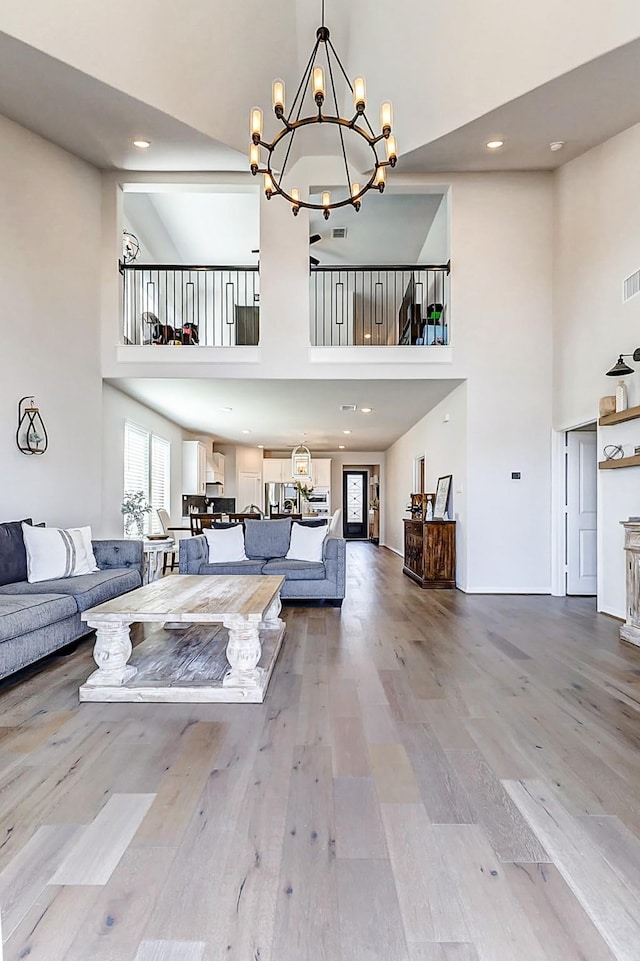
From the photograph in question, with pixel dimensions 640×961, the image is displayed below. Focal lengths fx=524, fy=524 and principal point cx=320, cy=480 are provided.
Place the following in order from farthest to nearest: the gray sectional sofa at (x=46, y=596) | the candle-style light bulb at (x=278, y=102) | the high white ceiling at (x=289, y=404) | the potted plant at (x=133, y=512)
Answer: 1. the potted plant at (x=133, y=512)
2. the high white ceiling at (x=289, y=404)
3. the candle-style light bulb at (x=278, y=102)
4. the gray sectional sofa at (x=46, y=596)

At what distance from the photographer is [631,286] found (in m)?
4.79

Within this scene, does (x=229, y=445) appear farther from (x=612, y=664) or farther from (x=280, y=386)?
(x=612, y=664)

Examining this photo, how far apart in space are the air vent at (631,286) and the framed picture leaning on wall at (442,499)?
289cm

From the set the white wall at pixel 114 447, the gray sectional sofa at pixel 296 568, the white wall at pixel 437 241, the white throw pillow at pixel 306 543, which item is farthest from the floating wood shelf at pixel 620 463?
the white wall at pixel 114 447

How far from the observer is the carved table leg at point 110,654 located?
9.70 feet

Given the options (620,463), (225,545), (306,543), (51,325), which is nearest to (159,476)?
(225,545)

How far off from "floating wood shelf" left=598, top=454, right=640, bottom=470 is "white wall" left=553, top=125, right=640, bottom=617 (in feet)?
0.27

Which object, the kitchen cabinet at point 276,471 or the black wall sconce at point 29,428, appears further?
the kitchen cabinet at point 276,471

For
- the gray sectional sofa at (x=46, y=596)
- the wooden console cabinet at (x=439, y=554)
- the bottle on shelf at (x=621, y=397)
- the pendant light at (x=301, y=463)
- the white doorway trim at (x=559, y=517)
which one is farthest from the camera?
the pendant light at (x=301, y=463)

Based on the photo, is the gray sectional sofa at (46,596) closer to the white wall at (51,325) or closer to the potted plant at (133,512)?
the white wall at (51,325)

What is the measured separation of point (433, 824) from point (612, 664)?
2.41m

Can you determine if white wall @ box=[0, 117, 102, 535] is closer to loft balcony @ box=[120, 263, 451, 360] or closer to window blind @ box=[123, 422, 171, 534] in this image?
loft balcony @ box=[120, 263, 451, 360]

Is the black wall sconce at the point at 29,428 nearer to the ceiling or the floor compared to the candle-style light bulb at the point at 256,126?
nearer to the floor

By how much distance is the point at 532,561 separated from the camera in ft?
20.3
